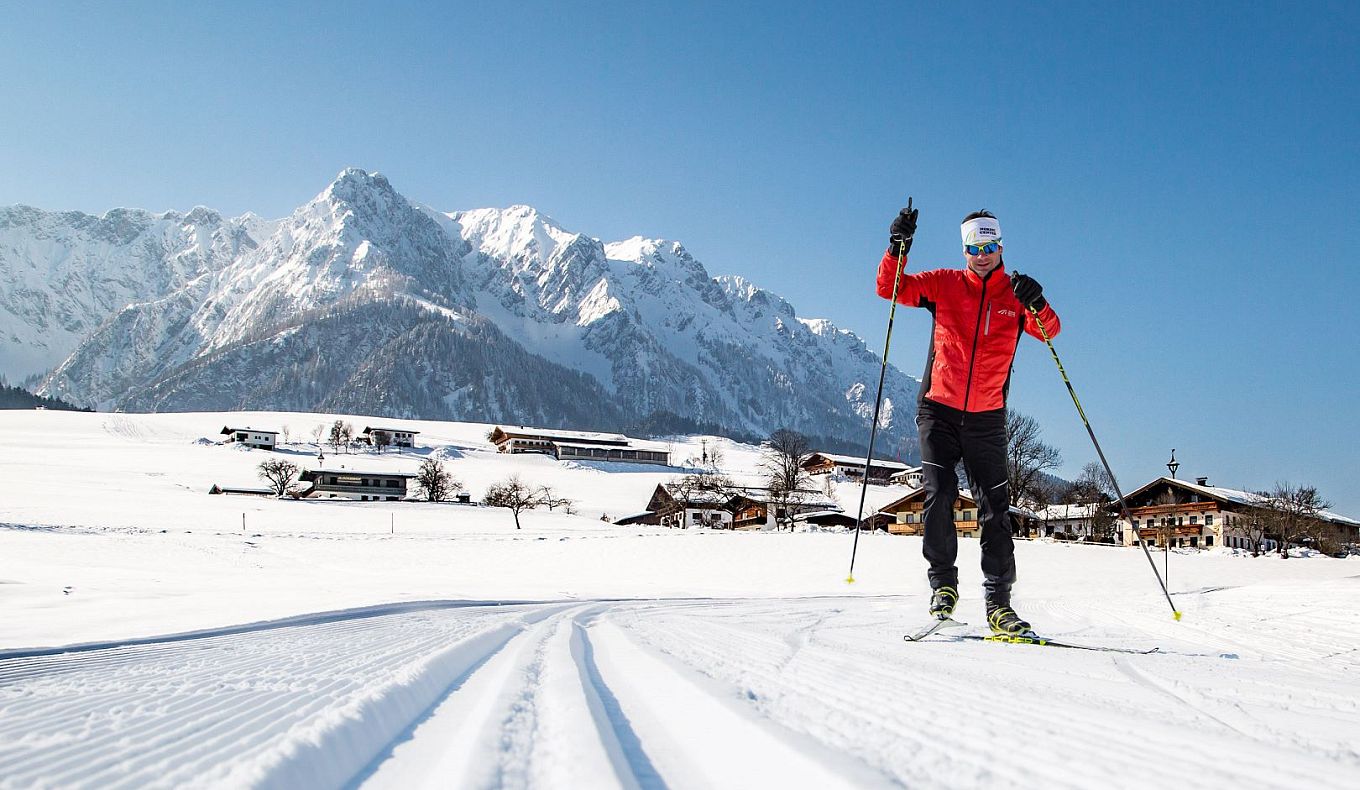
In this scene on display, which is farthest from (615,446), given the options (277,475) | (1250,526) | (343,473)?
(1250,526)

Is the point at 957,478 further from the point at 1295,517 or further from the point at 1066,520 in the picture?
the point at 1066,520

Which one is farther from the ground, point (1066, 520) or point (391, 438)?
point (391, 438)

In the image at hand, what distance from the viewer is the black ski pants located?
15.8 feet

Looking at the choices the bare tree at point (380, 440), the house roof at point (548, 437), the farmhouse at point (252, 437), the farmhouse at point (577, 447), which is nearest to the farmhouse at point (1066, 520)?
the farmhouse at point (577, 447)

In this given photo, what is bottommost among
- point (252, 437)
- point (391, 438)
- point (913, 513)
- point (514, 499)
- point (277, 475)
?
point (514, 499)

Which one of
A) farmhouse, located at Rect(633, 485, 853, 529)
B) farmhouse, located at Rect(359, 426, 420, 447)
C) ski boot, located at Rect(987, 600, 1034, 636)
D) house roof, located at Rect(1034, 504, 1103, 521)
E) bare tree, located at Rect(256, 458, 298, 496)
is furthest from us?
farmhouse, located at Rect(359, 426, 420, 447)

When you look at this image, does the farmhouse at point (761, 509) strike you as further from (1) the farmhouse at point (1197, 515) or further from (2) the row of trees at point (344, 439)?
(2) the row of trees at point (344, 439)

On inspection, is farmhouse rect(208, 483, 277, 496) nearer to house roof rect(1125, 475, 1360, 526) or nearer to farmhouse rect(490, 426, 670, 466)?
farmhouse rect(490, 426, 670, 466)

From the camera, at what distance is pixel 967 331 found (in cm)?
488

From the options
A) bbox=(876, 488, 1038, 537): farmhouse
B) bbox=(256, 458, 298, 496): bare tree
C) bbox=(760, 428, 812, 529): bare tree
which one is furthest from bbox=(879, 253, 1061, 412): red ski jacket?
bbox=(256, 458, 298, 496): bare tree

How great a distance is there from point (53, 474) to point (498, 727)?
76.7 metres

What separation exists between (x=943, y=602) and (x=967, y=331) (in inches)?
66.6

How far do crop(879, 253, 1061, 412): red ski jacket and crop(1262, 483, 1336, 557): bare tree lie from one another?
48.9 m

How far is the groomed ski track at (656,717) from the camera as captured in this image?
3.95 feet
